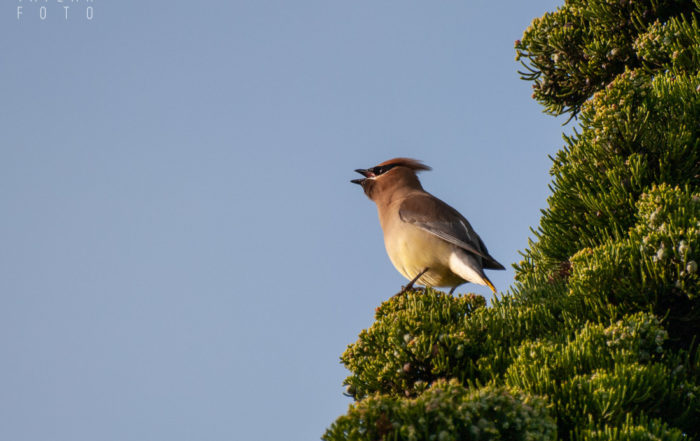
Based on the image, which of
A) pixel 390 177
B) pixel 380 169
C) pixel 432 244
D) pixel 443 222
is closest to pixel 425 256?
pixel 432 244

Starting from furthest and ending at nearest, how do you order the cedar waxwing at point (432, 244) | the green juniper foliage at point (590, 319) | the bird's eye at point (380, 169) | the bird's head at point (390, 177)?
the bird's eye at point (380, 169), the bird's head at point (390, 177), the cedar waxwing at point (432, 244), the green juniper foliage at point (590, 319)

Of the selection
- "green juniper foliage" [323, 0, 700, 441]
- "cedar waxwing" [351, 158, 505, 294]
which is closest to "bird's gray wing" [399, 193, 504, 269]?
"cedar waxwing" [351, 158, 505, 294]

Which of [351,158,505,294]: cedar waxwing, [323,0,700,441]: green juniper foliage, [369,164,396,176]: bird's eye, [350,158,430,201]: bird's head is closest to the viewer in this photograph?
[323,0,700,441]: green juniper foliage

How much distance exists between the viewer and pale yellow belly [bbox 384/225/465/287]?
5.63 metres

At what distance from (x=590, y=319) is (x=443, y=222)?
2584 mm

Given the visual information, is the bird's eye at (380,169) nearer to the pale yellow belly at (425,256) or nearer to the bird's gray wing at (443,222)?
the bird's gray wing at (443,222)

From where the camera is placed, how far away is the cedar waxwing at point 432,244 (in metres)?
5.54

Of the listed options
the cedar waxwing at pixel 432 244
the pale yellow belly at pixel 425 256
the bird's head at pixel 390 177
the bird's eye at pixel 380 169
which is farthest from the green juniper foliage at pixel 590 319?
the bird's eye at pixel 380 169

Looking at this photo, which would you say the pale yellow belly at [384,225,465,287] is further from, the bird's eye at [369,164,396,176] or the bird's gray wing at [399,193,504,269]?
the bird's eye at [369,164,396,176]

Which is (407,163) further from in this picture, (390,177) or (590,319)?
(590,319)

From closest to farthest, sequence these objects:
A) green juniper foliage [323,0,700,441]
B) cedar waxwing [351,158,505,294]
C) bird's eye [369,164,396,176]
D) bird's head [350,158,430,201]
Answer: green juniper foliage [323,0,700,441] < cedar waxwing [351,158,505,294] < bird's head [350,158,430,201] < bird's eye [369,164,396,176]

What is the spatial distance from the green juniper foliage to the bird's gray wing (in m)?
1.24

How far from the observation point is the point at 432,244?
18.6 feet

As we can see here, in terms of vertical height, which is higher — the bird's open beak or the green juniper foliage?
the bird's open beak
